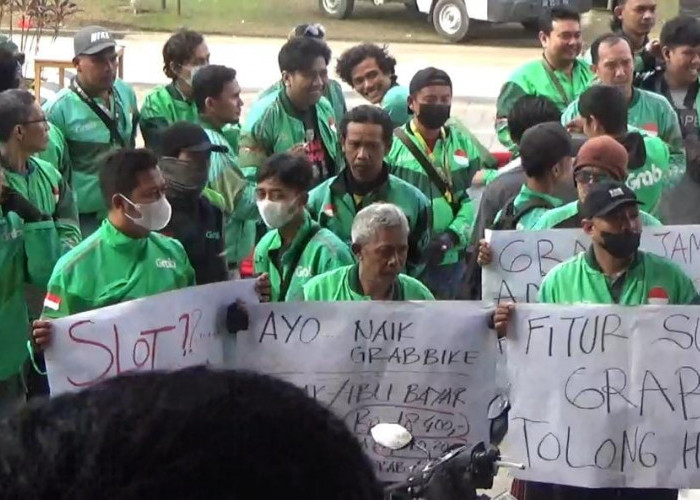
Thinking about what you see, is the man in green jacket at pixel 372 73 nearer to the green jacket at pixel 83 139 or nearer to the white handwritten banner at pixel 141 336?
the green jacket at pixel 83 139

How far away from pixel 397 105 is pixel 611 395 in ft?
12.9

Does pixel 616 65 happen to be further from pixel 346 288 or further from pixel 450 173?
pixel 346 288

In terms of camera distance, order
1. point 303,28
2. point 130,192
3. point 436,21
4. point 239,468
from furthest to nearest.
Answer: point 436,21 < point 303,28 < point 130,192 < point 239,468

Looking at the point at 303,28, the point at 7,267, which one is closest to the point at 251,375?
the point at 7,267

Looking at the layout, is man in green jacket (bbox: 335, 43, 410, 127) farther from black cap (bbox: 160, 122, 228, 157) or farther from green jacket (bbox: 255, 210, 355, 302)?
green jacket (bbox: 255, 210, 355, 302)

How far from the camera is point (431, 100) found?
7105mm

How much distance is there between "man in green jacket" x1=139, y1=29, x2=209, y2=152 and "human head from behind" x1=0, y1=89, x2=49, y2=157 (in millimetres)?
1873

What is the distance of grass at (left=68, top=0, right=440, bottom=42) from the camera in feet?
78.2

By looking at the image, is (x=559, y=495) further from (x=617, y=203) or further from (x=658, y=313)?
(x=617, y=203)

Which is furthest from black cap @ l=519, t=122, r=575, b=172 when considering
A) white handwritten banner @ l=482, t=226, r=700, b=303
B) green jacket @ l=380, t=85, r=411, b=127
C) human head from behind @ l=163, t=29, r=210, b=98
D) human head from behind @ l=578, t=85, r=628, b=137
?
human head from behind @ l=163, t=29, r=210, b=98

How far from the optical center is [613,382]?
469 cm

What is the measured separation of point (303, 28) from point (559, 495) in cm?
531

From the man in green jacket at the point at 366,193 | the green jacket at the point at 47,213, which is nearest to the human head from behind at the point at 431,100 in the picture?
the man in green jacket at the point at 366,193

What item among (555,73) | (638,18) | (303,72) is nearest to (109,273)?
(303,72)
